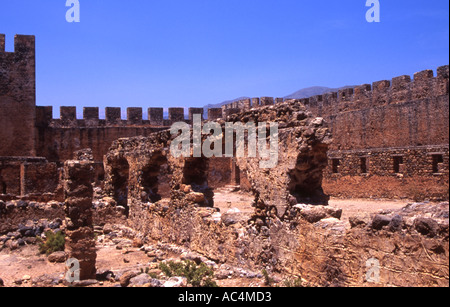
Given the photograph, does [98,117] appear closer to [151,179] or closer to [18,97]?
[18,97]

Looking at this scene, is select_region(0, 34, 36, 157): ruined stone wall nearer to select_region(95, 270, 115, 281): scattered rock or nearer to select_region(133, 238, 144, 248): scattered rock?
select_region(133, 238, 144, 248): scattered rock

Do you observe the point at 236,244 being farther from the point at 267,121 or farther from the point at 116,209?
the point at 116,209

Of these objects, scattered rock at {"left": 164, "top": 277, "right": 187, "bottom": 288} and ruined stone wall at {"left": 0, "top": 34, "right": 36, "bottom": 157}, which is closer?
scattered rock at {"left": 164, "top": 277, "right": 187, "bottom": 288}

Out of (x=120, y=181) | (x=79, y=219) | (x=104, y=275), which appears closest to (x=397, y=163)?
(x=120, y=181)

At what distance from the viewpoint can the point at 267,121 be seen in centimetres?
753

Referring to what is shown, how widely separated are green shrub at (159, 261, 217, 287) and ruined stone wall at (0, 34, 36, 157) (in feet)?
62.3

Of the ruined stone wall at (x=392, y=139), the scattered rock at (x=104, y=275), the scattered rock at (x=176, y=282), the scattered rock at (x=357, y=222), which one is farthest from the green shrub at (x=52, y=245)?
Result: the scattered rock at (x=357, y=222)

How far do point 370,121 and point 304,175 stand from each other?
48.7 feet

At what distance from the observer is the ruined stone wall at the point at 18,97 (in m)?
24.3

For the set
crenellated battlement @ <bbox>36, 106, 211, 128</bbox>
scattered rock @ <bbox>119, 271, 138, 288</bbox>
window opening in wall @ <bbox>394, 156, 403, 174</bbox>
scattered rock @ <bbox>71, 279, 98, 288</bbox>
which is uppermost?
crenellated battlement @ <bbox>36, 106, 211, 128</bbox>

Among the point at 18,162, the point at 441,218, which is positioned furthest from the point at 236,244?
the point at 18,162

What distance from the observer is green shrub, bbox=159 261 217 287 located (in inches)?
283

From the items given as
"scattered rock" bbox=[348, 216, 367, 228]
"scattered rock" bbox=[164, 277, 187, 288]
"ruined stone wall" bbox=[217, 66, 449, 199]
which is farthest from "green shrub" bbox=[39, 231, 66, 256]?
"scattered rock" bbox=[348, 216, 367, 228]

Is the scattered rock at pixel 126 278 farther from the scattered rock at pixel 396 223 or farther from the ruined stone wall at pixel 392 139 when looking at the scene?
the ruined stone wall at pixel 392 139
